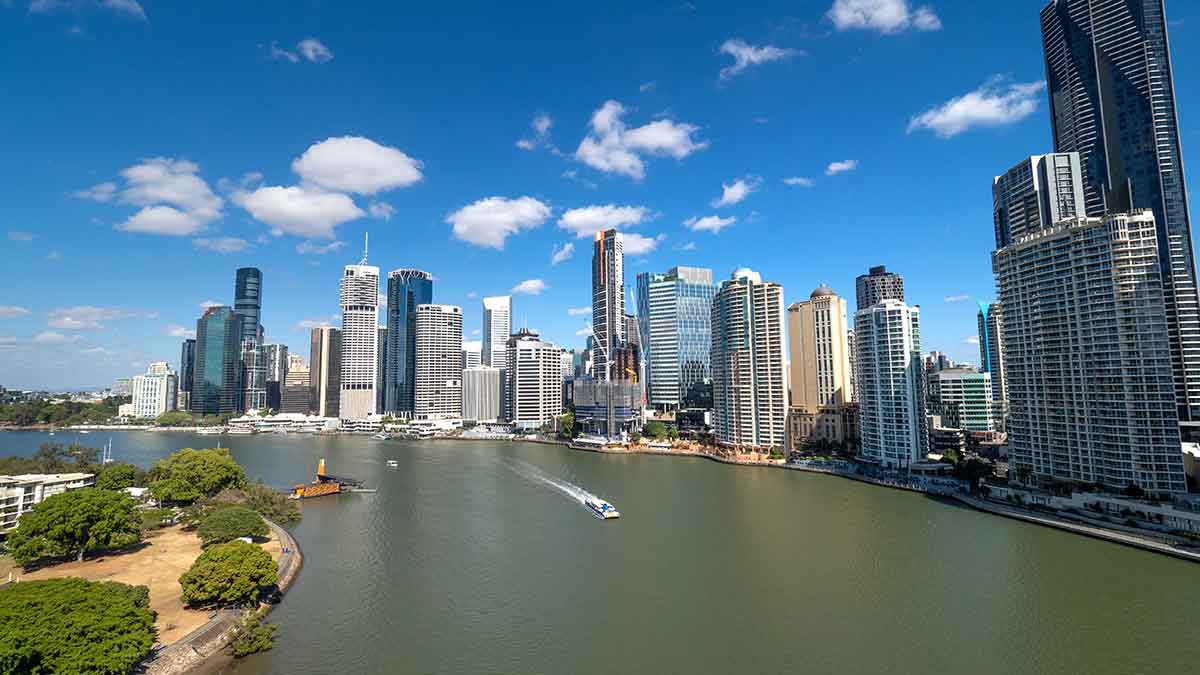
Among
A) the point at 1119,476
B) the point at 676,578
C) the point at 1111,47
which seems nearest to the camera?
the point at 676,578

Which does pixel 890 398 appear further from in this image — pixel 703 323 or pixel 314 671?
pixel 703 323

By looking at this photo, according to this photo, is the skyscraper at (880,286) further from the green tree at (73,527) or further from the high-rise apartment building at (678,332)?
the green tree at (73,527)

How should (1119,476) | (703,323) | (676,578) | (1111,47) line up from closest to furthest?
1. (676,578)
2. (1119,476)
3. (1111,47)
4. (703,323)

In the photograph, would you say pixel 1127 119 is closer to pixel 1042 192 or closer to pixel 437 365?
pixel 1042 192

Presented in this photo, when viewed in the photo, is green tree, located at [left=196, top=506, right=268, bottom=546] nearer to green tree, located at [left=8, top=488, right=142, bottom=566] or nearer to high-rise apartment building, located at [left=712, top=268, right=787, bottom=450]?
green tree, located at [left=8, top=488, right=142, bottom=566]

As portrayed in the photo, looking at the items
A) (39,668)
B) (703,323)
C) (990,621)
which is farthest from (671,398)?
(39,668)

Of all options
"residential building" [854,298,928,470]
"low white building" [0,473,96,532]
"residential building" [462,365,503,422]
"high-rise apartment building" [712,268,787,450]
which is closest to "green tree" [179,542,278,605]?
"low white building" [0,473,96,532]
